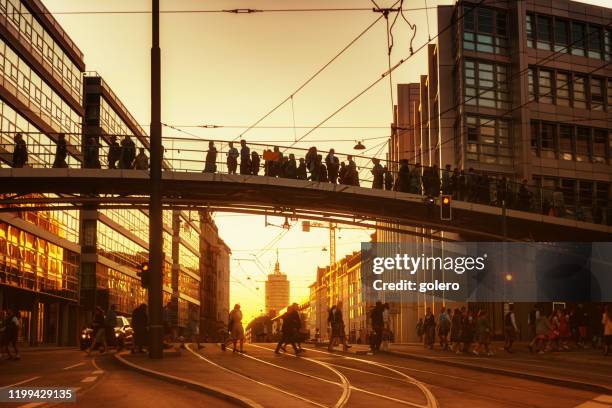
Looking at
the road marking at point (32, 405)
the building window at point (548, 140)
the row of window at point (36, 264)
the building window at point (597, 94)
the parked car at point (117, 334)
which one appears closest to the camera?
the road marking at point (32, 405)

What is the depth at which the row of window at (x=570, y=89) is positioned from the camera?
50.2 metres

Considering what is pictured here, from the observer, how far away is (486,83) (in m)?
49.8

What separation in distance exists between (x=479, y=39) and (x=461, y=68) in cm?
227

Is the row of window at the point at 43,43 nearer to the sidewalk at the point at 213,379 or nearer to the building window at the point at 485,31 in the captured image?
the building window at the point at 485,31

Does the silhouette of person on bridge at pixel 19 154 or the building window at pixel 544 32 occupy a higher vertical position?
the building window at pixel 544 32

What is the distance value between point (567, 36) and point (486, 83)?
6.17 m

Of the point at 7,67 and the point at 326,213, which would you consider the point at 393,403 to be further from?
the point at 7,67

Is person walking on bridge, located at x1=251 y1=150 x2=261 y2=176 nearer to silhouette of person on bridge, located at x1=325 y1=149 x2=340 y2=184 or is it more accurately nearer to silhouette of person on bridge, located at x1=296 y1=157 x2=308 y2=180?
silhouette of person on bridge, located at x1=296 y1=157 x2=308 y2=180

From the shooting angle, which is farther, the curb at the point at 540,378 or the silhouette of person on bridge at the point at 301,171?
the silhouette of person on bridge at the point at 301,171

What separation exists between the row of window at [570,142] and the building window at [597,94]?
1351 mm

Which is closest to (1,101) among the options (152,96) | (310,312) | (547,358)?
(152,96)

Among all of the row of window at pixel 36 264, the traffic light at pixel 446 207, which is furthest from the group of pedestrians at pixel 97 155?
the traffic light at pixel 446 207

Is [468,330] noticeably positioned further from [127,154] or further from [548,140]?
[548,140]

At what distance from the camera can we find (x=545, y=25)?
51.1 m
